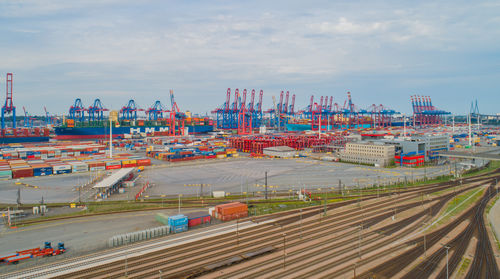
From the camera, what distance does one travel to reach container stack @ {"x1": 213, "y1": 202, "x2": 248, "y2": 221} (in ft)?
81.5

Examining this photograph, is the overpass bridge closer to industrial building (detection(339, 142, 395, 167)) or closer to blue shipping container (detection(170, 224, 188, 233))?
Answer: industrial building (detection(339, 142, 395, 167))

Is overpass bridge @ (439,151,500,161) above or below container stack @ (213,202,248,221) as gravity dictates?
above

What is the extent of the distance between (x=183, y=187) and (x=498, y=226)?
31244 mm

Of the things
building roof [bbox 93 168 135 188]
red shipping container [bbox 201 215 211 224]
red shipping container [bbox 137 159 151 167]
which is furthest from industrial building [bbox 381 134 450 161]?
building roof [bbox 93 168 135 188]

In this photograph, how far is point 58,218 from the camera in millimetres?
25531

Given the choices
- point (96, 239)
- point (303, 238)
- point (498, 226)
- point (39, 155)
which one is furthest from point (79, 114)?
point (498, 226)

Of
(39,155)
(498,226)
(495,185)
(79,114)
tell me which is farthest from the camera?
(79,114)

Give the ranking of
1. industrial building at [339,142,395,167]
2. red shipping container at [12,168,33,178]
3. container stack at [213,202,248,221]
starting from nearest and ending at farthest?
container stack at [213,202,248,221] → red shipping container at [12,168,33,178] → industrial building at [339,142,395,167]

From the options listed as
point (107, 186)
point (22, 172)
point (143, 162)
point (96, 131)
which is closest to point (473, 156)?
point (143, 162)

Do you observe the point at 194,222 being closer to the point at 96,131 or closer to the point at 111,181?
the point at 111,181

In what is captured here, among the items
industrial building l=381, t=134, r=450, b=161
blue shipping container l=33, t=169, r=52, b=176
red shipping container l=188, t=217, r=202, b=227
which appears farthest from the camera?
industrial building l=381, t=134, r=450, b=161

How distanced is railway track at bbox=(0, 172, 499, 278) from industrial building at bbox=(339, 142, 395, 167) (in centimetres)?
2865

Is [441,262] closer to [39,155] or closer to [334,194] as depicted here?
[334,194]

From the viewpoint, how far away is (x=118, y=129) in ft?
361
